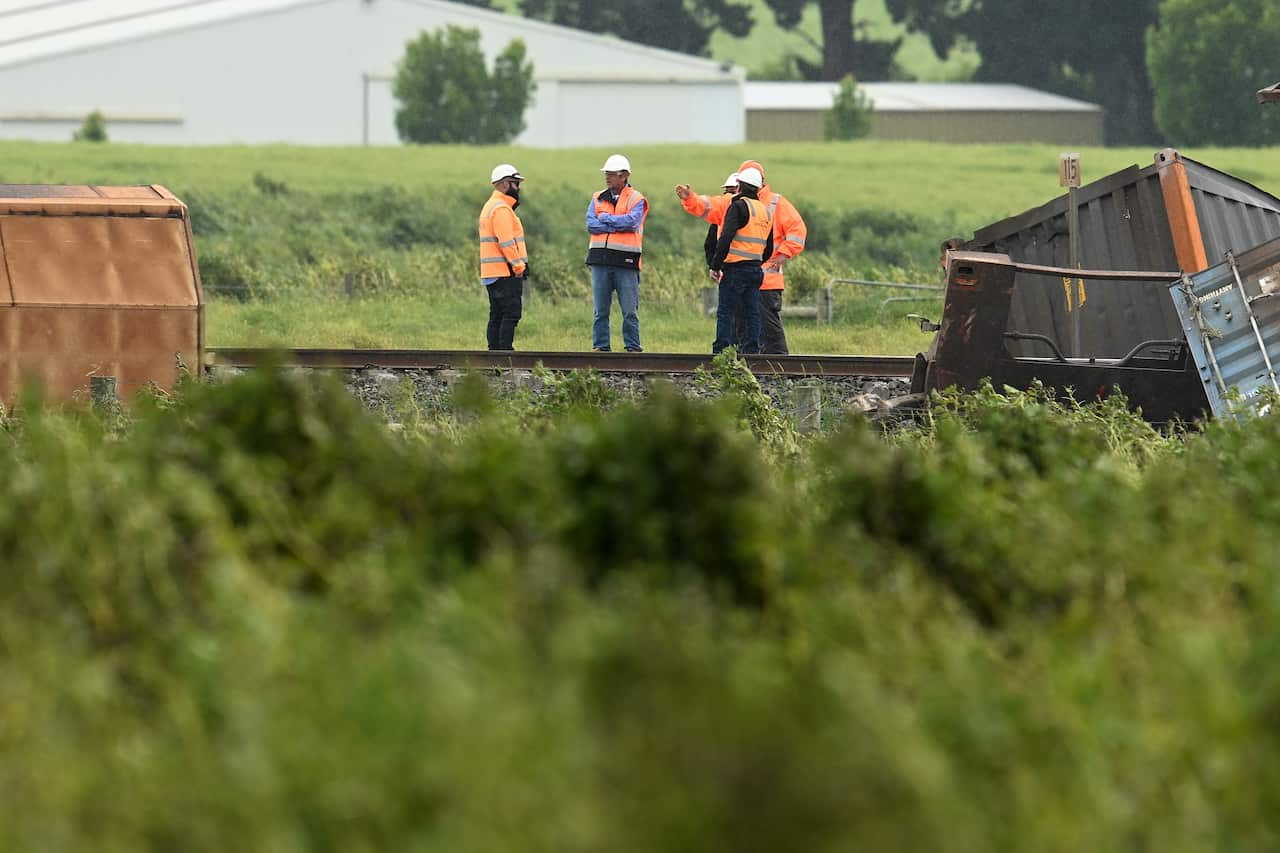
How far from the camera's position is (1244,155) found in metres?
52.7

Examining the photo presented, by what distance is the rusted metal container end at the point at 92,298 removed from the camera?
43.2 feet

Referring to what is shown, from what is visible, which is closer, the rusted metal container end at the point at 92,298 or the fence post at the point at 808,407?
the fence post at the point at 808,407

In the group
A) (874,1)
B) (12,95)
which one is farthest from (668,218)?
(874,1)

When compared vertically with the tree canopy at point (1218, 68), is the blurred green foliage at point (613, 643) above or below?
below

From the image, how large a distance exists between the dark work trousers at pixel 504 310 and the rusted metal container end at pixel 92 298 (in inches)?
132

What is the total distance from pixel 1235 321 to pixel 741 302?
517cm

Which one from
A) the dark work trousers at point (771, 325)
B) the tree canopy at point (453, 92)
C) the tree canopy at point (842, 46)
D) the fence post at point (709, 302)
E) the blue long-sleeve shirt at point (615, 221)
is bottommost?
the dark work trousers at point (771, 325)

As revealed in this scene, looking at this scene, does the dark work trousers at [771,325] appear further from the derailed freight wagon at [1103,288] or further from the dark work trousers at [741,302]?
the derailed freight wagon at [1103,288]

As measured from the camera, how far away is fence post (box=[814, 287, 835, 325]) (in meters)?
21.0

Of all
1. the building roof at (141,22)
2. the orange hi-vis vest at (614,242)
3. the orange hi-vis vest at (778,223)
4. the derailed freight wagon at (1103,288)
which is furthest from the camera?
the building roof at (141,22)

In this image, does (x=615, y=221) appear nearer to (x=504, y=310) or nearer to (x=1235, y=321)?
(x=504, y=310)

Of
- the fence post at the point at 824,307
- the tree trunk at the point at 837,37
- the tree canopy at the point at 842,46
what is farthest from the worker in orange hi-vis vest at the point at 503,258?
the tree canopy at the point at 842,46

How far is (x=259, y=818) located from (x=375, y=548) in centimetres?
188

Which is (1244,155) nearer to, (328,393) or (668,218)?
(668,218)
